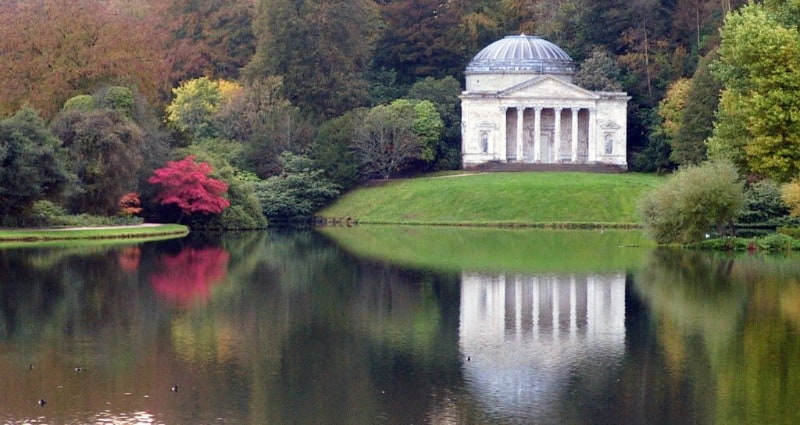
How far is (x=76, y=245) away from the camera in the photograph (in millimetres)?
54406

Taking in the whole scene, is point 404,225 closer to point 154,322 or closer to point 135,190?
point 135,190

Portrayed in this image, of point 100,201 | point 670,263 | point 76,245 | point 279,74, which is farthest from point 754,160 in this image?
point 279,74

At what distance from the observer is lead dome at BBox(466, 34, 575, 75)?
90875mm

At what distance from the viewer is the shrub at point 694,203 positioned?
5256 cm

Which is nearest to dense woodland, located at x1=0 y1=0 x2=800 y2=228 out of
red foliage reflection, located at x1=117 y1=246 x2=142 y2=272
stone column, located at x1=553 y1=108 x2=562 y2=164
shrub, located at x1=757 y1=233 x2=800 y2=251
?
shrub, located at x1=757 y1=233 x2=800 y2=251

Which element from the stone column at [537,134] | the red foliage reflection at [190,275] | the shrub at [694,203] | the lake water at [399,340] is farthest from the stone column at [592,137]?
the red foliage reflection at [190,275]

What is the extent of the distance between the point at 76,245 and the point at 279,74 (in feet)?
115

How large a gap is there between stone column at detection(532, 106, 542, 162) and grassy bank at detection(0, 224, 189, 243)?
32421 mm

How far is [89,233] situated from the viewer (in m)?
58.4

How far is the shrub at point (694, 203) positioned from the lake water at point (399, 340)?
4479mm

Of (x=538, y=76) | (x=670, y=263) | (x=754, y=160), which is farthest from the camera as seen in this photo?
(x=538, y=76)

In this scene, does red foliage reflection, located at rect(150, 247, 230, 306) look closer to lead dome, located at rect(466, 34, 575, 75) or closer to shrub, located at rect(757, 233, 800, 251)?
shrub, located at rect(757, 233, 800, 251)

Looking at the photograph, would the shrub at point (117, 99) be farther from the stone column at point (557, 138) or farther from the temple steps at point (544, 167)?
the stone column at point (557, 138)

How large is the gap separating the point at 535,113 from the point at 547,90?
174cm
